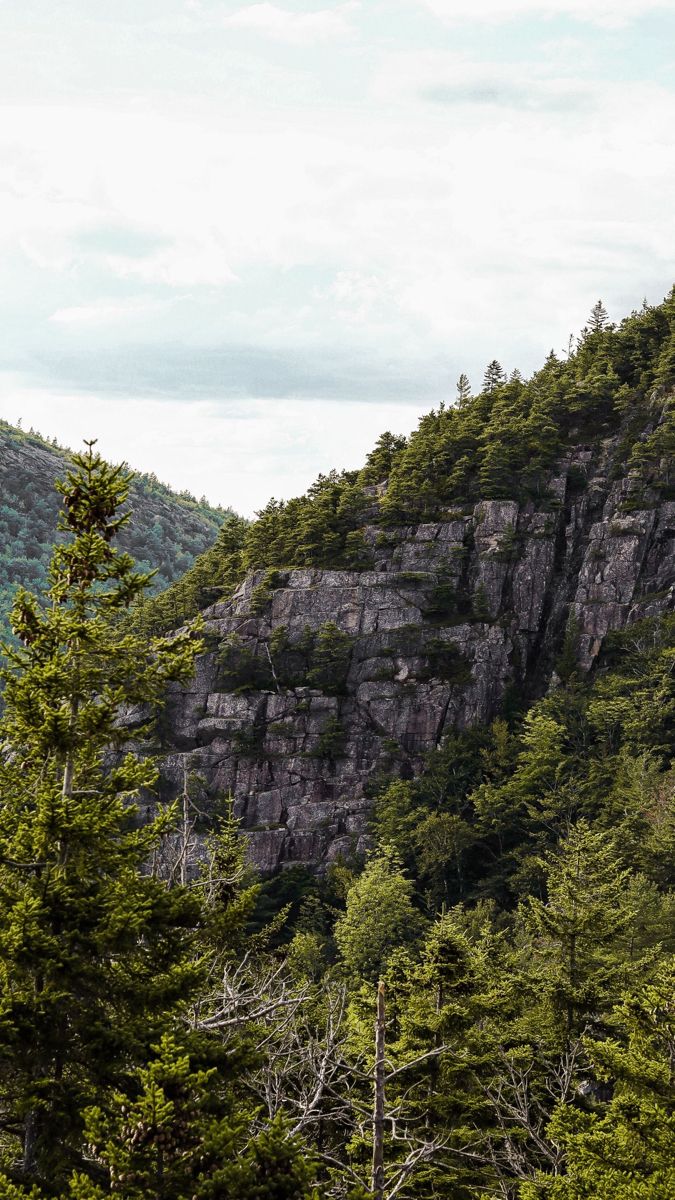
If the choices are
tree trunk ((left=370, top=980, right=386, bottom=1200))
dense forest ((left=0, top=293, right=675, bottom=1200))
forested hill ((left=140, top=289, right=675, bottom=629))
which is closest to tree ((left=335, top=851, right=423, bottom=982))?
dense forest ((left=0, top=293, right=675, bottom=1200))

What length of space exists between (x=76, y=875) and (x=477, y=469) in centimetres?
8333

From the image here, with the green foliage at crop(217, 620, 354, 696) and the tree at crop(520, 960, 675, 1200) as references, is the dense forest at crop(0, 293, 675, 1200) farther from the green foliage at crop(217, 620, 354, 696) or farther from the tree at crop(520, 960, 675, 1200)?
the green foliage at crop(217, 620, 354, 696)

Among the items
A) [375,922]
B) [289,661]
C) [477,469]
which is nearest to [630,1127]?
[375,922]

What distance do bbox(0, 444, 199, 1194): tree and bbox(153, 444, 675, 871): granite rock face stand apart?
67138 mm

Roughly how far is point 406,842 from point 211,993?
5378cm

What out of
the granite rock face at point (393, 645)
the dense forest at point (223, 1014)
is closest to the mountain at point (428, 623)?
the granite rock face at point (393, 645)

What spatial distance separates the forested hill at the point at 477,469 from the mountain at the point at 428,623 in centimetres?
21

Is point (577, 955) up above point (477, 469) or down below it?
below

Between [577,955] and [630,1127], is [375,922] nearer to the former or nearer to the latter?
[577,955]

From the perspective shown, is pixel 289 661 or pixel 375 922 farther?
pixel 289 661

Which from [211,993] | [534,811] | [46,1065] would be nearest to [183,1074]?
[46,1065]

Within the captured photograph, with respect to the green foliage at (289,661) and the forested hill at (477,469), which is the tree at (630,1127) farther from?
the forested hill at (477,469)

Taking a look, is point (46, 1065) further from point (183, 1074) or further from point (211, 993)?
point (211, 993)

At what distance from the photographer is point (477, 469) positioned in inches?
3666
